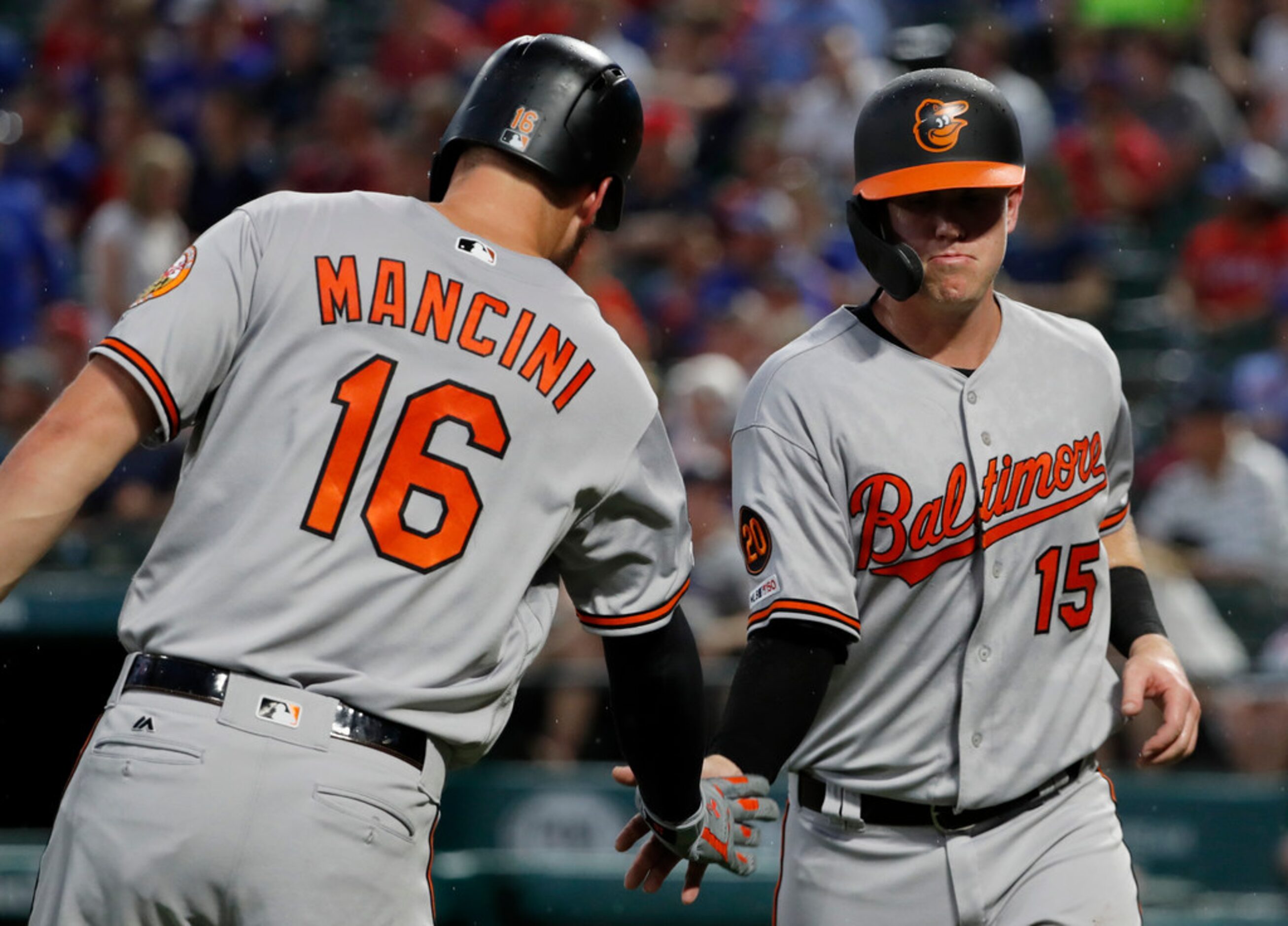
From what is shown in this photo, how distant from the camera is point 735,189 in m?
10.4

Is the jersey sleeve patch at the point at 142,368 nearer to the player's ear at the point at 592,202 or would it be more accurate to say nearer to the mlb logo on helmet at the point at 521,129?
the mlb logo on helmet at the point at 521,129

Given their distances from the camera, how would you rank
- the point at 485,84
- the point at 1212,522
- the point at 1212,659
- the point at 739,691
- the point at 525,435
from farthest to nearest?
the point at 1212,522 → the point at 1212,659 → the point at 739,691 → the point at 485,84 → the point at 525,435

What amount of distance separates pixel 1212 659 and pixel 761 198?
416 centimetres

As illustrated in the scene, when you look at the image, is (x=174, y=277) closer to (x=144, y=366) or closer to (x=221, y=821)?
(x=144, y=366)

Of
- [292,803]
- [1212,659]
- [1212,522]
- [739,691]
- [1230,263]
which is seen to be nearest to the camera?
[292,803]

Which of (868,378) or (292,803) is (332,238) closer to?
(292,803)

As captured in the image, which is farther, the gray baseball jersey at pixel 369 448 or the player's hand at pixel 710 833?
the player's hand at pixel 710 833

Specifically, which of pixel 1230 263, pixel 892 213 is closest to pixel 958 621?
pixel 892 213

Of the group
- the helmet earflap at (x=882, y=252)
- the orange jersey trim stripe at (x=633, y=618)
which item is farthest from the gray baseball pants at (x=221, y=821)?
the helmet earflap at (x=882, y=252)

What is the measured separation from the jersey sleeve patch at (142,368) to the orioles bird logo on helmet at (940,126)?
1588 mm

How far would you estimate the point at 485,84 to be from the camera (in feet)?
10.2

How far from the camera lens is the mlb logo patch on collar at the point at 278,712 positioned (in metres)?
2.61

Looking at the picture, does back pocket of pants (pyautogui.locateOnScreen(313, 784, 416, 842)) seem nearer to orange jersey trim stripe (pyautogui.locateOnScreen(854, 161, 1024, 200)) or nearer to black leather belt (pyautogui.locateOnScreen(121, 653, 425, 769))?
black leather belt (pyautogui.locateOnScreen(121, 653, 425, 769))

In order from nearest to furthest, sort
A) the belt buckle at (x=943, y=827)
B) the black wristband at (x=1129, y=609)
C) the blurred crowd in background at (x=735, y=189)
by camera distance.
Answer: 1. the belt buckle at (x=943, y=827)
2. the black wristband at (x=1129, y=609)
3. the blurred crowd in background at (x=735, y=189)
